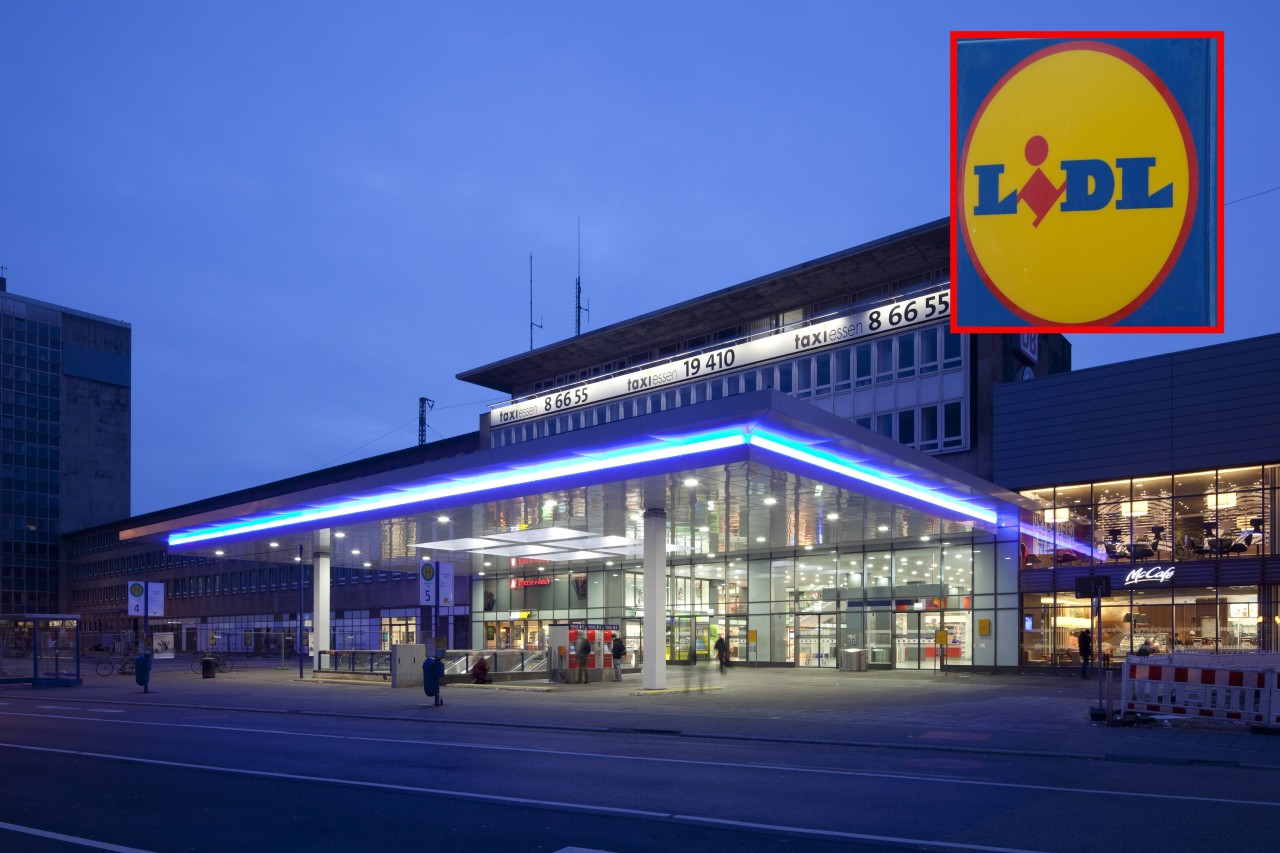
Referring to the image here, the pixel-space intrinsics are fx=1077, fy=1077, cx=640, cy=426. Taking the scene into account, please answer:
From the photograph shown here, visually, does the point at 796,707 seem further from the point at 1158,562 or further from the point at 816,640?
the point at 816,640

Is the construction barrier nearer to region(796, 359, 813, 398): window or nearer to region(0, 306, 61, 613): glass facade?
region(796, 359, 813, 398): window

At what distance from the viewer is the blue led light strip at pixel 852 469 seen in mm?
21062

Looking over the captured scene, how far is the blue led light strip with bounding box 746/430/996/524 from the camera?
21.1 metres

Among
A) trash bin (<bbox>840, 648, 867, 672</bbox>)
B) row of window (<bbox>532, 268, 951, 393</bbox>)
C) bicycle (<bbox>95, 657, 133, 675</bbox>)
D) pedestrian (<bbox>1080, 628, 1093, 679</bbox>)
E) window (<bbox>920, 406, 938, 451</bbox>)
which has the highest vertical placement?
row of window (<bbox>532, 268, 951, 393</bbox>)

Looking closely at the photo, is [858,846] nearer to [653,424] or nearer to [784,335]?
[653,424]

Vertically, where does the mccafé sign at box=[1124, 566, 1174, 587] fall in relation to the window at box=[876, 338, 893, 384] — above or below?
below

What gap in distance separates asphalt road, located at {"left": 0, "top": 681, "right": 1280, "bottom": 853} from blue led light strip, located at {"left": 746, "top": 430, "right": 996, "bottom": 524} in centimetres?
569

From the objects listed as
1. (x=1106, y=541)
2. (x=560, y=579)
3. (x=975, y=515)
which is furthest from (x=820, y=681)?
(x=560, y=579)

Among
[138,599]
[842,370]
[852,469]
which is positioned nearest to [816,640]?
[842,370]

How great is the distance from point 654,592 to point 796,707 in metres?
6.15

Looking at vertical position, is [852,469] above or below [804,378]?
below

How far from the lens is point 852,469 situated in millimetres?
24781

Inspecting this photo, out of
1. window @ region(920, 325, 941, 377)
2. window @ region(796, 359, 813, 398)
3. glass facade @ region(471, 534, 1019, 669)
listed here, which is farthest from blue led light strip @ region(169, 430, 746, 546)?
window @ region(796, 359, 813, 398)

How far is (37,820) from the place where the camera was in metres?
10.6
